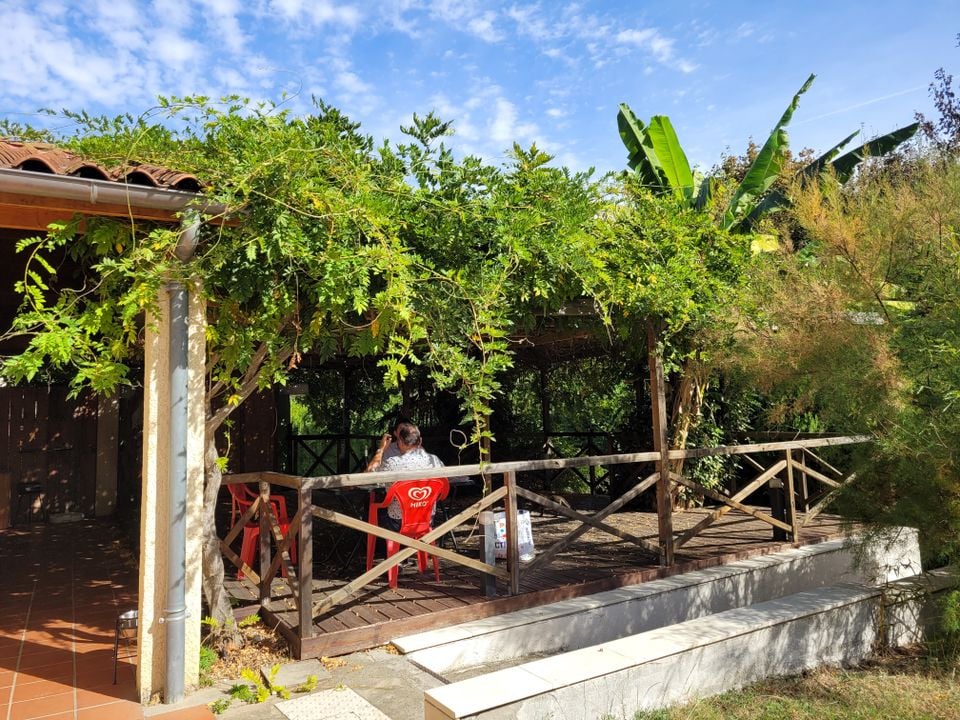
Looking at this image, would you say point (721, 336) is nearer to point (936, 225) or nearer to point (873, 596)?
point (936, 225)

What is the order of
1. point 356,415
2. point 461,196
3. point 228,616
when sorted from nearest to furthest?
1. point 228,616
2. point 461,196
3. point 356,415

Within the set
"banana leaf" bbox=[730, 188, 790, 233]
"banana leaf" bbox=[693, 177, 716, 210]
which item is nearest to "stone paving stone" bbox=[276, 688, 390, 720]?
"banana leaf" bbox=[730, 188, 790, 233]

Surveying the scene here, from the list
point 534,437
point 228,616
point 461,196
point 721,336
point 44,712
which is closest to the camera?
point 44,712

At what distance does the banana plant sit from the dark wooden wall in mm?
8294

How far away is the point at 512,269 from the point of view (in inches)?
169

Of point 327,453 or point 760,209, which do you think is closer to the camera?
point 760,209

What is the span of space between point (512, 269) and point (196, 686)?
3066mm

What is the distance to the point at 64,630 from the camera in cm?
452

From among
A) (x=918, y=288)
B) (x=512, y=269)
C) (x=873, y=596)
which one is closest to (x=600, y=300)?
(x=512, y=269)

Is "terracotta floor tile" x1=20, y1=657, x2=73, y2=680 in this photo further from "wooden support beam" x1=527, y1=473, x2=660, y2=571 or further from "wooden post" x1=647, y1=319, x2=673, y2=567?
"wooden post" x1=647, y1=319, x2=673, y2=567

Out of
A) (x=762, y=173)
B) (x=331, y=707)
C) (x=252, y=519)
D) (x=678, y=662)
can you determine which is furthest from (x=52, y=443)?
(x=762, y=173)

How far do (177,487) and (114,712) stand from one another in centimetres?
114

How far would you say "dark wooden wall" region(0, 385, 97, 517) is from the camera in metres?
8.90

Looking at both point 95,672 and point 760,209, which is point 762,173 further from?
point 95,672
